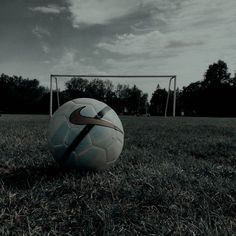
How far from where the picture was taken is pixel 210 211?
6.37 feet

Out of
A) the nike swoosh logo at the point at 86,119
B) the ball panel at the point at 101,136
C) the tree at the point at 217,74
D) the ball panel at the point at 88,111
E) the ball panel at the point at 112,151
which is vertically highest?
the tree at the point at 217,74

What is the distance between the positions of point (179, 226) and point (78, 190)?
991mm

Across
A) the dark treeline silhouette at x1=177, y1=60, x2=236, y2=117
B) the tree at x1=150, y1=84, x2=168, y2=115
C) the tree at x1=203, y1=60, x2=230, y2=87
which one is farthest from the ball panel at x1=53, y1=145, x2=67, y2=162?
the tree at x1=150, y1=84, x2=168, y2=115

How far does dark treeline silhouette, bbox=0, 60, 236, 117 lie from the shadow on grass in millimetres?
45013

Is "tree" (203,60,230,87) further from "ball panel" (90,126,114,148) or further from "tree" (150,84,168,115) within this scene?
"ball panel" (90,126,114,148)

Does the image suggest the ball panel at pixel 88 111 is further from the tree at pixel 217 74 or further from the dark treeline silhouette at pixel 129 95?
the tree at pixel 217 74

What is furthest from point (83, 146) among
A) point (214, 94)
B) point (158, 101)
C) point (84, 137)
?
point (158, 101)

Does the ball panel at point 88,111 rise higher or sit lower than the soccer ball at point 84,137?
higher

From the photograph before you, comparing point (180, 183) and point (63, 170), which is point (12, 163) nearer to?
point (63, 170)

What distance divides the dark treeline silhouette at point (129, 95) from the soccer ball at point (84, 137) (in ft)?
148

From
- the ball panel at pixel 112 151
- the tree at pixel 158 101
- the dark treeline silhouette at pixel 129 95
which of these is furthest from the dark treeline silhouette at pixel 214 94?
the ball panel at pixel 112 151

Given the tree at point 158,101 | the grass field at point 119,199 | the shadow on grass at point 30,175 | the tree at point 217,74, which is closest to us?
the grass field at point 119,199

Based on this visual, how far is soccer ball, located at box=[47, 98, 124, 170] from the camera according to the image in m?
2.85

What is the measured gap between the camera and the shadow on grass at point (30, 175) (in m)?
2.56
